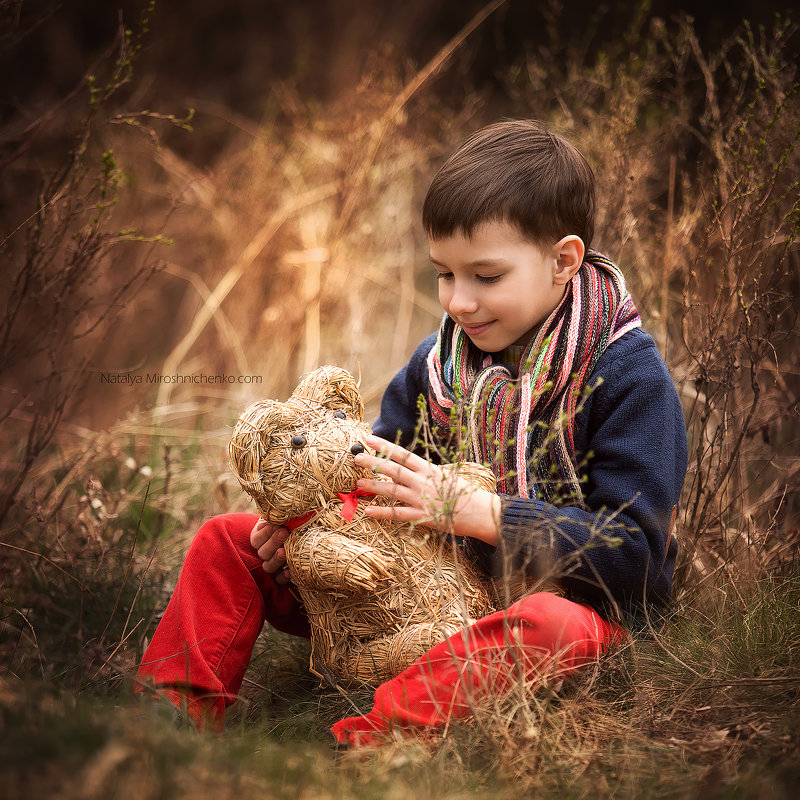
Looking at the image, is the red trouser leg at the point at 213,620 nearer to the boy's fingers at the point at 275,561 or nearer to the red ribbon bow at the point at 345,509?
the boy's fingers at the point at 275,561

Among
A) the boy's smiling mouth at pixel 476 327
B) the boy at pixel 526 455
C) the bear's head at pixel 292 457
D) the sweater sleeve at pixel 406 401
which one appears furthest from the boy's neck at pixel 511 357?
the bear's head at pixel 292 457

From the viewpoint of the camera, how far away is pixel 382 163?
12.7ft

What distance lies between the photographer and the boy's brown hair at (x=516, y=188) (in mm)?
1993

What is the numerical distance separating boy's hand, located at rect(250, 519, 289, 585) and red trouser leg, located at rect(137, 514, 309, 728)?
0.06m

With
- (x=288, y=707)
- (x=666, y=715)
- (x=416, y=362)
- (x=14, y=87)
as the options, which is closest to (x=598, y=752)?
(x=666, y=715)

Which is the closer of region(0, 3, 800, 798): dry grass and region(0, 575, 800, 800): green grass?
region(0, 575, 800, 800): green grass

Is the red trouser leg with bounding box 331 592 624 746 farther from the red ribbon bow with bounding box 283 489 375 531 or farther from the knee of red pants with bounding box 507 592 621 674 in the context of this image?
the red ribbon bow with bounding box 283 489 375 531

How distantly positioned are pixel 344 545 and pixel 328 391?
1.24 feet

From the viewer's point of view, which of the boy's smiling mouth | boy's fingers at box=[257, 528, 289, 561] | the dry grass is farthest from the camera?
the boy's smiling mouth

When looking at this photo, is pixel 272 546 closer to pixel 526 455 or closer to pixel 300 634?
pixel 300 634

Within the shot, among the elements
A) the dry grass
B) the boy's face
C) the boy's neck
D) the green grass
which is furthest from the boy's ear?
the green grass

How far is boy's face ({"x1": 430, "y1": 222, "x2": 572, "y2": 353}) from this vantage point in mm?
2002

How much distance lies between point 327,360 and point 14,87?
12.3 feet

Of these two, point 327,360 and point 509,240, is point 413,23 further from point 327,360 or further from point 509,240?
point 509,240
